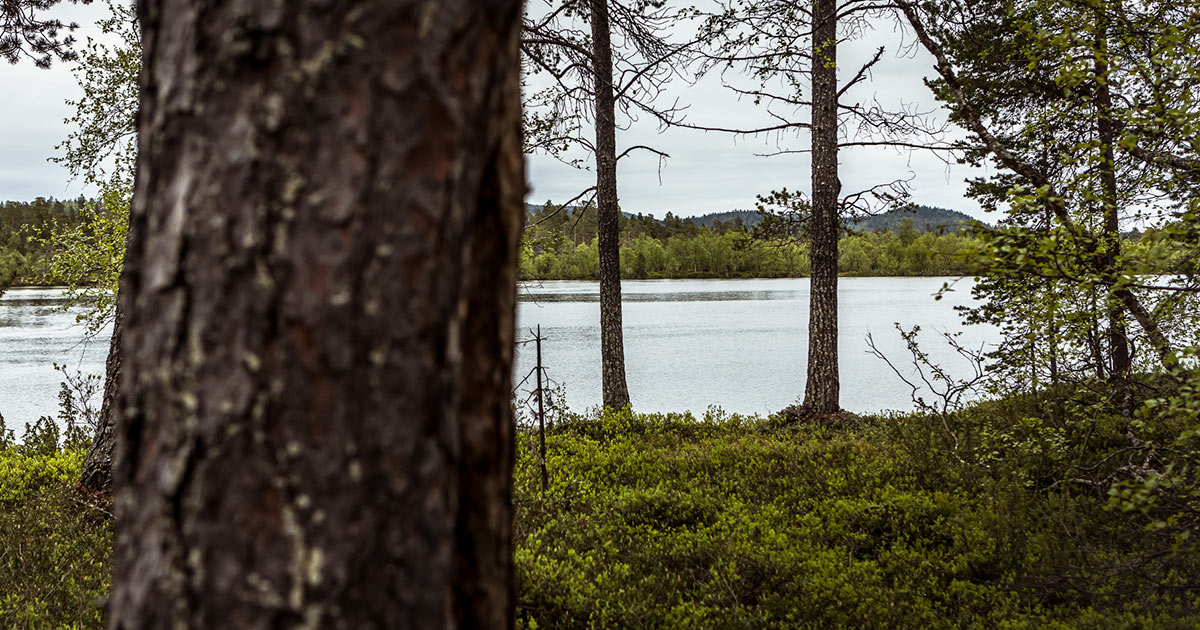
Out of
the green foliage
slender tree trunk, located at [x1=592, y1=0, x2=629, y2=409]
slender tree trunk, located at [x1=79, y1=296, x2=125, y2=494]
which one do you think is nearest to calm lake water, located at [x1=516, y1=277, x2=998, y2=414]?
slender tree trunk, located at [x1=592, y1=0, x2=629, y2=409]

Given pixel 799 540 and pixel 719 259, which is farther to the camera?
pixel 719 259

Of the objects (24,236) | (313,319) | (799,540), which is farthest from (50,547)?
(24,236)

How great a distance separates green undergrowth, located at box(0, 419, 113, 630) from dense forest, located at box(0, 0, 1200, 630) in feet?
0.14

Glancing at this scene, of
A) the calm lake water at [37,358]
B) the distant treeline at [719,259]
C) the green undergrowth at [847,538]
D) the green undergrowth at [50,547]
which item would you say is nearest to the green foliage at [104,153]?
the calm lake water at [37,358]

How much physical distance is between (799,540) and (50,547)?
5.62 m

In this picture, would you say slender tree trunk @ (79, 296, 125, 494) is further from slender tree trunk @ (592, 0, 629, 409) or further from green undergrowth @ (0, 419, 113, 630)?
slender tree trunk @ (592, 0, 629, 409)

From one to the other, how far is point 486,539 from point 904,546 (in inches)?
203

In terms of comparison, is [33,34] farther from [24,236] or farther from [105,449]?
[24,236]

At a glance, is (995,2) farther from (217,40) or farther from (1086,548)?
(217,40)

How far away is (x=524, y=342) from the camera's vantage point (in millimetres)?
4879

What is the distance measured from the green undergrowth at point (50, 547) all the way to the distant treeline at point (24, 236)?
7.28m

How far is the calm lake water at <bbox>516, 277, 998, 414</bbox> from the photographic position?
51.4 ft

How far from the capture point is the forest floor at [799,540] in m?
4.14

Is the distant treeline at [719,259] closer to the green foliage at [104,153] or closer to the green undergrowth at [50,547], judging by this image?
the green foliage at [104,153]
